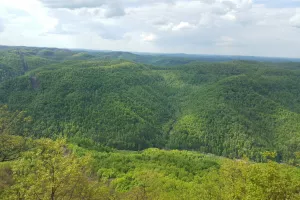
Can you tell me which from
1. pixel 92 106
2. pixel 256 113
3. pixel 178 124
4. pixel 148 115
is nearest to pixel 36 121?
pixel 92 106

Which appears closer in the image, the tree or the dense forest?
the tree

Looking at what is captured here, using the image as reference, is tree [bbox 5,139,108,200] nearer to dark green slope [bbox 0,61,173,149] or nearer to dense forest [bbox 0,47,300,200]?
dense forest [bbox 0,47,300,200]

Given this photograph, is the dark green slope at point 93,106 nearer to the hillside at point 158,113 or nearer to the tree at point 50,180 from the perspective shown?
the hillside at point 158,113

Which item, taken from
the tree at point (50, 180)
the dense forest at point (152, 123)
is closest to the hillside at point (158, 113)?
the dense forest at point (152, 123)

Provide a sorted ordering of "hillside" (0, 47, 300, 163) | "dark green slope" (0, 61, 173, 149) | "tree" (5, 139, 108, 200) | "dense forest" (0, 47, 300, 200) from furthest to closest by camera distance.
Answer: "dark green slope" (0, 61, 173, 149) < "hillside" (0, 47, 300, 163) < "dense forest" (0, 47, 300, 200) < "tree" (5, 139, 108, 200)

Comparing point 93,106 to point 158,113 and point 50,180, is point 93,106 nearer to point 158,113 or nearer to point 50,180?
point 158,113

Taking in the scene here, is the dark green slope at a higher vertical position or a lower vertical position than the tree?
lower

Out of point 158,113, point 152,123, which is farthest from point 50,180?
point 158,113

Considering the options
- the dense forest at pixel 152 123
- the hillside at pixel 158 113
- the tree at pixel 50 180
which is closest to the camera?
the tree at pixel 50 180

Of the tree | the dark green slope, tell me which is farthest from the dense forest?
the tree

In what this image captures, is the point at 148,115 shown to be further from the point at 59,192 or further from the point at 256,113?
the point at 59,192

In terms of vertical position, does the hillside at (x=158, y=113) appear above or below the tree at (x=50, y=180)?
below
